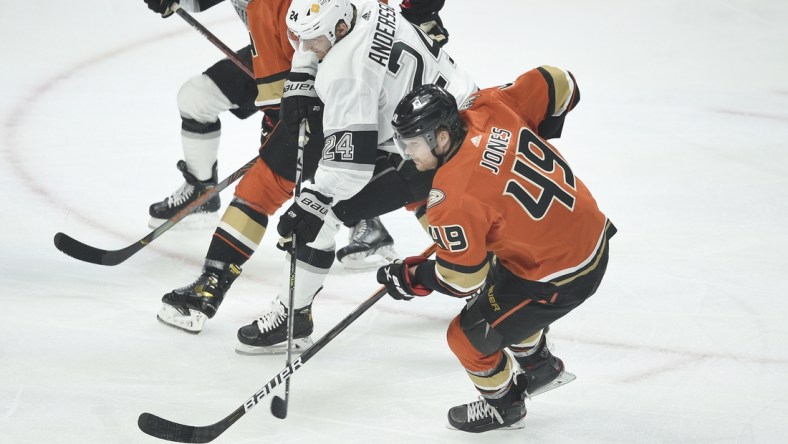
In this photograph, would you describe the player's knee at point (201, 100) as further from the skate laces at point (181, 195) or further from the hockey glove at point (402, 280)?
the hockey glove at point (402, 280)

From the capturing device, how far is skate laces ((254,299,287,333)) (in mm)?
3355

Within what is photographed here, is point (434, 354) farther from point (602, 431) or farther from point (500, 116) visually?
point (500, 116)

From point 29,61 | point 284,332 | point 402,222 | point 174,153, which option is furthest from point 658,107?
point 29,61

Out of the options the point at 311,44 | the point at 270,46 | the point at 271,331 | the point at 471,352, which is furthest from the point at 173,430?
the point at 270,46

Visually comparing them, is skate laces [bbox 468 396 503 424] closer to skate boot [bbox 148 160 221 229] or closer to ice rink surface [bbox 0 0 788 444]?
ice rink surface [bbox 0 0 788 444]

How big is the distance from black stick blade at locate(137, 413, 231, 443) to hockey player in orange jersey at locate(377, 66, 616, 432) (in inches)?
25.6

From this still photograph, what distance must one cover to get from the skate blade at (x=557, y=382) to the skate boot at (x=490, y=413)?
0.36ft

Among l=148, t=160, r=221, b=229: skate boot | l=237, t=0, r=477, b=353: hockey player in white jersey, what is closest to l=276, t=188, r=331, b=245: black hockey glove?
l=237, t=0, r=477, b=353: hockey player in white jersey

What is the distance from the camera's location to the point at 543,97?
2959 millimetres

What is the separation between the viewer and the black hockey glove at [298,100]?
125 inches

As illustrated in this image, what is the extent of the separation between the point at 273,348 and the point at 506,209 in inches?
48.5

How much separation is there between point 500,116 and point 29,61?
4082 millimetres

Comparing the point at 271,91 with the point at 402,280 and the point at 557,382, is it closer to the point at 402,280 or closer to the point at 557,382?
the point at 402,280

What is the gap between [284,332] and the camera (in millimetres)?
3381
